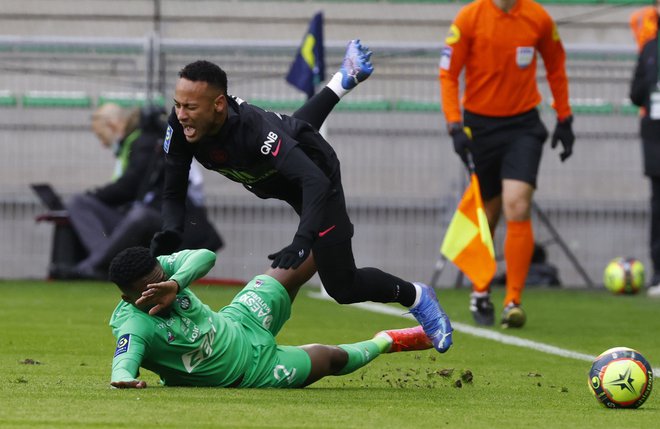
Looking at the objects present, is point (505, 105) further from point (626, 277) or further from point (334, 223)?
point (626, 277)

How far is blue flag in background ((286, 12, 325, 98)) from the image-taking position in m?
12.7

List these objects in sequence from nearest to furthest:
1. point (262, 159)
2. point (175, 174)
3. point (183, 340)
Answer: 1. point (183, 340)
2. point (262, 159)
3. point (175, 174)

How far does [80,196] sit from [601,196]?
5417mm

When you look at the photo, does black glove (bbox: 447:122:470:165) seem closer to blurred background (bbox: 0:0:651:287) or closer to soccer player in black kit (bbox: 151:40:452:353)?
soccer player in black kit (bbox: 151:40:452:353)

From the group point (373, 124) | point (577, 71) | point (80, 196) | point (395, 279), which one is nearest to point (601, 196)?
point (577, 71)

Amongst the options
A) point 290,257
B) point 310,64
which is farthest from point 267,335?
point 310,64

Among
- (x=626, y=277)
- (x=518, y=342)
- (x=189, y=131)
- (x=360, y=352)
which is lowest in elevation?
(x=626, y=277)

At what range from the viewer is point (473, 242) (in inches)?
387

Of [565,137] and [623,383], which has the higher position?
[565,137]

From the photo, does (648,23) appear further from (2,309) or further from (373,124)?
(2,309)

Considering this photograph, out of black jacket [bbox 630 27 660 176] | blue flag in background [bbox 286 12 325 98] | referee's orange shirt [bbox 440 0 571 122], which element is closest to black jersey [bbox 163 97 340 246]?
referee's orange shirt [bbox 440 0 571 122]

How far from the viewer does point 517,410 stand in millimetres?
5465

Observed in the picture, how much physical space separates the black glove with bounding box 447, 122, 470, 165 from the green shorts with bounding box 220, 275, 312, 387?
323 cm

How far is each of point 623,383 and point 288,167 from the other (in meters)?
1.63
